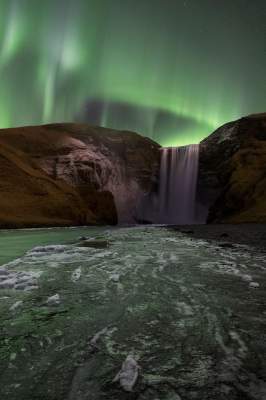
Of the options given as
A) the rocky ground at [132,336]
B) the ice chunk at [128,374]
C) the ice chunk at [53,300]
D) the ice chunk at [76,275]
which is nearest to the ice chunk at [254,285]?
the rocky ground at [132,336]

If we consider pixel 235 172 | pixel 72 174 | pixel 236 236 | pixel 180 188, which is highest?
pixel 235 172

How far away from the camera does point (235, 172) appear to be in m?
54.3

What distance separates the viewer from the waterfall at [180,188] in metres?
62.5

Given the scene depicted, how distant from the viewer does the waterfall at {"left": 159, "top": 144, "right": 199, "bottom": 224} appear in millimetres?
62500

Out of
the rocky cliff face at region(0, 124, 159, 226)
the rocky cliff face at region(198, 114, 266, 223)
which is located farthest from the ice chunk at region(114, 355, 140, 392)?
the rocky cliff face at region(198, 114, 266, 223)

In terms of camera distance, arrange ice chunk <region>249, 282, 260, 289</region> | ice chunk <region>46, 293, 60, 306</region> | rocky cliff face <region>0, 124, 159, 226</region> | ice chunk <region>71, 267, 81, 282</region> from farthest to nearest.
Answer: rocky cliff face <region>0, 124, 159, 226</region>
ice chunk <region>71, 267, 81, 282</region>
ice chunk <region>249, 282, 260, 289</region>
ice chunk <region>46, 293, 60, 306</region>

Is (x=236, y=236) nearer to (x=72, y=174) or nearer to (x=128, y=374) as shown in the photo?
(x=128, y=374)

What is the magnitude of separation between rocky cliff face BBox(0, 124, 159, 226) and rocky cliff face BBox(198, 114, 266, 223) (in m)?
11.3

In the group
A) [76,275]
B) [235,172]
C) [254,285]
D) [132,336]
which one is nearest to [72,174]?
[235,172]

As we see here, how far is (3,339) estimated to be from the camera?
12.8 ft

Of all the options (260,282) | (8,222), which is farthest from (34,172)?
(260,282)

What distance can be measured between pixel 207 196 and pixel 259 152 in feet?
44.6

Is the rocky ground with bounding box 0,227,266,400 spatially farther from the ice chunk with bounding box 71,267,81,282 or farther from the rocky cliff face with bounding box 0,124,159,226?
the rocky cliff face with bounding box 0,124,159,226

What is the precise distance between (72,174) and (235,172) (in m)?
27.2
